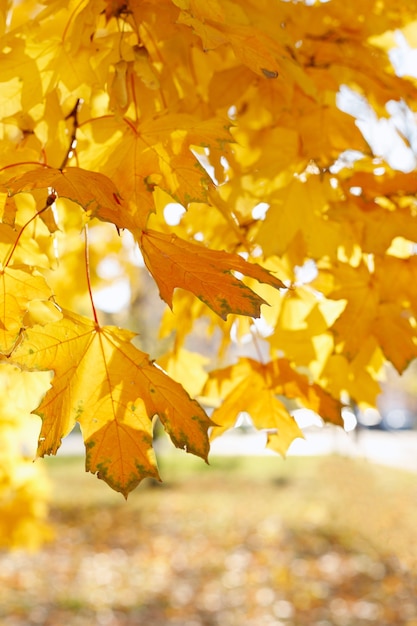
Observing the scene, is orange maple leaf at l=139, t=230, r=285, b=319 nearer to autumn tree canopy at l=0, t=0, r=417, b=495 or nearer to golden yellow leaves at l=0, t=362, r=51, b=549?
autumn tree canopy at l=0, t=0, r=417, b=495

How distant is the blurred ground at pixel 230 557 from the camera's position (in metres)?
5.13

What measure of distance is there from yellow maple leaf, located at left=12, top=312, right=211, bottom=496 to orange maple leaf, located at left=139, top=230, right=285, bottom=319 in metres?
0.16

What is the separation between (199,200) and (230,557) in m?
6.21

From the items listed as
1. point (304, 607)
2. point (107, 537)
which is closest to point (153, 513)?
point (107, 537)

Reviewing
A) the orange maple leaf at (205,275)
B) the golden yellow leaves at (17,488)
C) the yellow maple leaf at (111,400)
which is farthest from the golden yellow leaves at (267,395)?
the golden yellow leaves at (17,488)

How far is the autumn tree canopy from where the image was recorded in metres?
0.97

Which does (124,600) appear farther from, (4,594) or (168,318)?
(168,318)

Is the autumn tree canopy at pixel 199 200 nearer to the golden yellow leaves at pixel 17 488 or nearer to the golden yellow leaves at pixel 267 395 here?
the golden yellow leaves at pixel 267 395

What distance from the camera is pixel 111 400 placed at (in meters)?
1.03

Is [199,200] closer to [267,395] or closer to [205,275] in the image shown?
[205,275]

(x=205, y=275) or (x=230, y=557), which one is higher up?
(x=205, y=275)

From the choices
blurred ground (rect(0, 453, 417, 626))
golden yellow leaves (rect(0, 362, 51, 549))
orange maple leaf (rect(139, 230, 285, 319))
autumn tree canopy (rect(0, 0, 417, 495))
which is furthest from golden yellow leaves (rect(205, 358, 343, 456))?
blurred ground (rect(0, 453, 417, 626))

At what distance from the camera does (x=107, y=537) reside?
7.63m

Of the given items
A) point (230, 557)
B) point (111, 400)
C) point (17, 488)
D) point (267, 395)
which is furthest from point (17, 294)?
point (230, 557)
